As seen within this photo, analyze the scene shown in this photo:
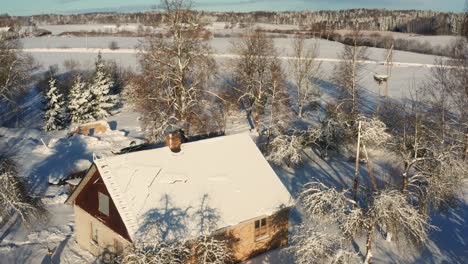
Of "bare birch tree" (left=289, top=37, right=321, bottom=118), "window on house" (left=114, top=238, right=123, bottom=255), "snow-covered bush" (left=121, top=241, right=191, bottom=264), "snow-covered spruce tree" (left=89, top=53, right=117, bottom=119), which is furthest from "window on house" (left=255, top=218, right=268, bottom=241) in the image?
"snow-covered spruce tree" (left=89, top=53, right=117, bottom=119)

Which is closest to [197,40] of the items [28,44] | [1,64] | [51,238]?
[51,238]

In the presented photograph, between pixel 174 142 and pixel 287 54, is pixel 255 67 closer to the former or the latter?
pixel 174 142

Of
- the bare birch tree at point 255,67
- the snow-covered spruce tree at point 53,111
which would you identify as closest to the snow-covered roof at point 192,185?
the bare birch tree at point 255,67

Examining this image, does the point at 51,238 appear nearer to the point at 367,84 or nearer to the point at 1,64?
the point at 1,64

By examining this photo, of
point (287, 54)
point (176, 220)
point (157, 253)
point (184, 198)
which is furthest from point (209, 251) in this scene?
point (287, 54)

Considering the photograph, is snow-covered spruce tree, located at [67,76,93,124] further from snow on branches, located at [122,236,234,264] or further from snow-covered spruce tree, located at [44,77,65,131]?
snow on branches, located at [122,236,234,264]

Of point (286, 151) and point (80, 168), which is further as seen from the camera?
point (80, 168)
